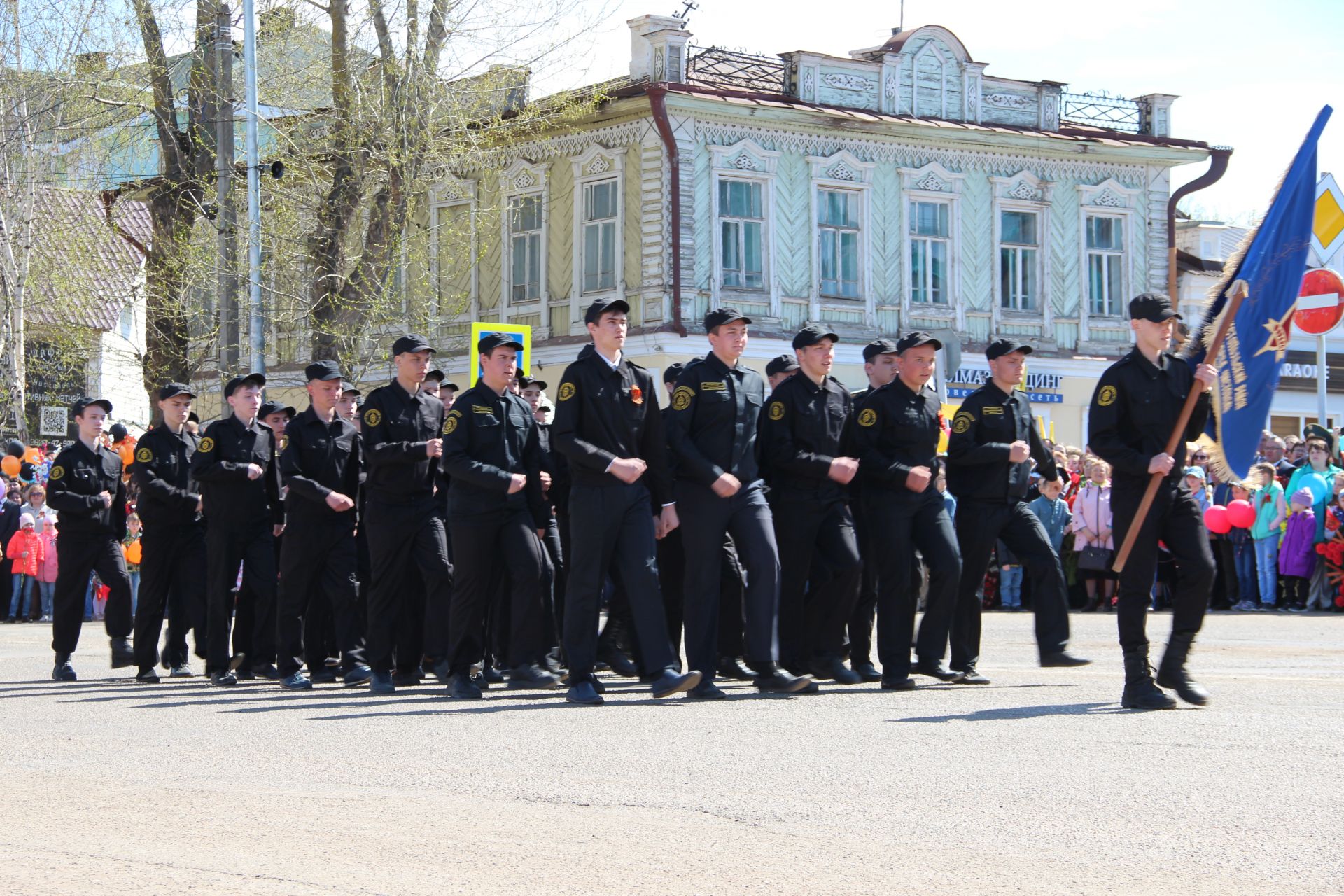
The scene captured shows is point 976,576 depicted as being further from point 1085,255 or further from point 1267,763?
point 1085,255

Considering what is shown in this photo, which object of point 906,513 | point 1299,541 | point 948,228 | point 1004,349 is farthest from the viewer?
point 948,228

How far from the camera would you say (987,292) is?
34719 millimetres

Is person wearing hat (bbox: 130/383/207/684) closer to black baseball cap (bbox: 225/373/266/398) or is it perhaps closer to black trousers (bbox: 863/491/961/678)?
black baseball cap (bbox: 225/373/266/398)

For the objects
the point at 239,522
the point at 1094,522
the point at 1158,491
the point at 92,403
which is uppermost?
the point at 92,403

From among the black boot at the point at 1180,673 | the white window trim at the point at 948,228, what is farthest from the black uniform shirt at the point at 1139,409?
the white window trim at the point at 948,228

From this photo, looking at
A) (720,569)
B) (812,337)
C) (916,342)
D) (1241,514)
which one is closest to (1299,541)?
(1241,514)

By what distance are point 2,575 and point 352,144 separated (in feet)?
23.5

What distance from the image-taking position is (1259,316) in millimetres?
10359

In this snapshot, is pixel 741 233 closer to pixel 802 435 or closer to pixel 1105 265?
pixel 1105 265

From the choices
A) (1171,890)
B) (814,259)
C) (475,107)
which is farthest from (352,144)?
(1171,890)

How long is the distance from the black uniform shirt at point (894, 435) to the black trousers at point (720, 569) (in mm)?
993

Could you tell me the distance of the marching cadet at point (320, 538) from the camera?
12023mm

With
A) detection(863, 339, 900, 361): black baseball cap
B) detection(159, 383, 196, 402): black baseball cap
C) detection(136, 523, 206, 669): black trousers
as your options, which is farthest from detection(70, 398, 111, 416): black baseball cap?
detection(863, 339, 900, 361): black baseball cap

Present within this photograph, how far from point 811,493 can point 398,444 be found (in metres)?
2.43
